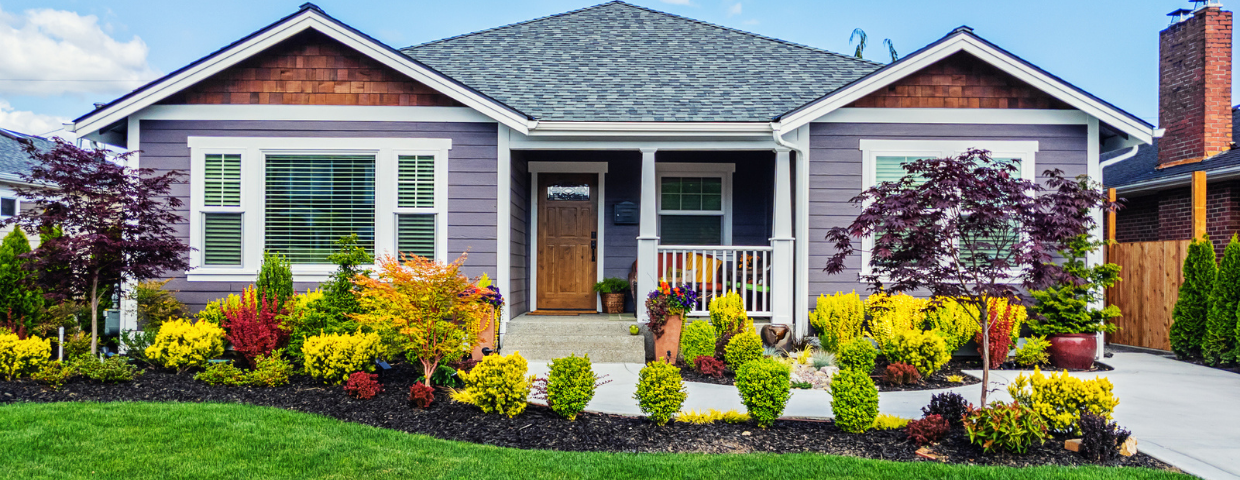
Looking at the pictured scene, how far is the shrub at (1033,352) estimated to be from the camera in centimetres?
736

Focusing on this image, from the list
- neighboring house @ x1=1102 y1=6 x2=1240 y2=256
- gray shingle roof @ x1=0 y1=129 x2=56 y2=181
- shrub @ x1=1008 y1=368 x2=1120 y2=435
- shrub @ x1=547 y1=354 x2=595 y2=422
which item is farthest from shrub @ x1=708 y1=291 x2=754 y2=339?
gray shingle roof @ x1=0 y1=129 x2=56 y2=181

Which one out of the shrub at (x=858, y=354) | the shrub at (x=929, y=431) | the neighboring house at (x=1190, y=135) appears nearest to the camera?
the shrub at (x=929, y=431)

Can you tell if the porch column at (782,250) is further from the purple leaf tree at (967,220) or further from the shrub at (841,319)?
the purple leaf tree at (967,220)

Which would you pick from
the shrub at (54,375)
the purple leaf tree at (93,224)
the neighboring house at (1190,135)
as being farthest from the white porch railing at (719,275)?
the neighboring house at (1190,135)

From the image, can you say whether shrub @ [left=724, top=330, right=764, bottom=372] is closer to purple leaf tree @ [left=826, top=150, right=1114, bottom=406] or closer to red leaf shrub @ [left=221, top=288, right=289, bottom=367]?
purple leaf tree @ [left=826, top=150, right=1114, bottom=406]

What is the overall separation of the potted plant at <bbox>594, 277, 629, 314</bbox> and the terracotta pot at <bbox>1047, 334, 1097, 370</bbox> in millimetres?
4926

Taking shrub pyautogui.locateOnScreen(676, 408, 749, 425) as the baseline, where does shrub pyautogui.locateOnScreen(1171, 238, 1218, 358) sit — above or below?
above

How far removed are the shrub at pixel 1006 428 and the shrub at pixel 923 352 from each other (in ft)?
8.42

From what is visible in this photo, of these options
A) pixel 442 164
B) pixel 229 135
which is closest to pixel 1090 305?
pixel 442 164

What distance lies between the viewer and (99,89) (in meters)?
26.4

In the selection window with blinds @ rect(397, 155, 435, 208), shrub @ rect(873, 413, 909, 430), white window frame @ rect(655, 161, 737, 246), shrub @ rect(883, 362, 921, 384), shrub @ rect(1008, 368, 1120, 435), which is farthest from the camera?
white window frame @ rect(655, 161, 737, 246)

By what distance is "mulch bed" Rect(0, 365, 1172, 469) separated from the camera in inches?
164

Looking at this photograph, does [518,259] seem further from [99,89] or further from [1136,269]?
[99,89]

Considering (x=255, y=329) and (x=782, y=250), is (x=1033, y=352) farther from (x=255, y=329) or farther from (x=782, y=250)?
(x=255, y=329)
